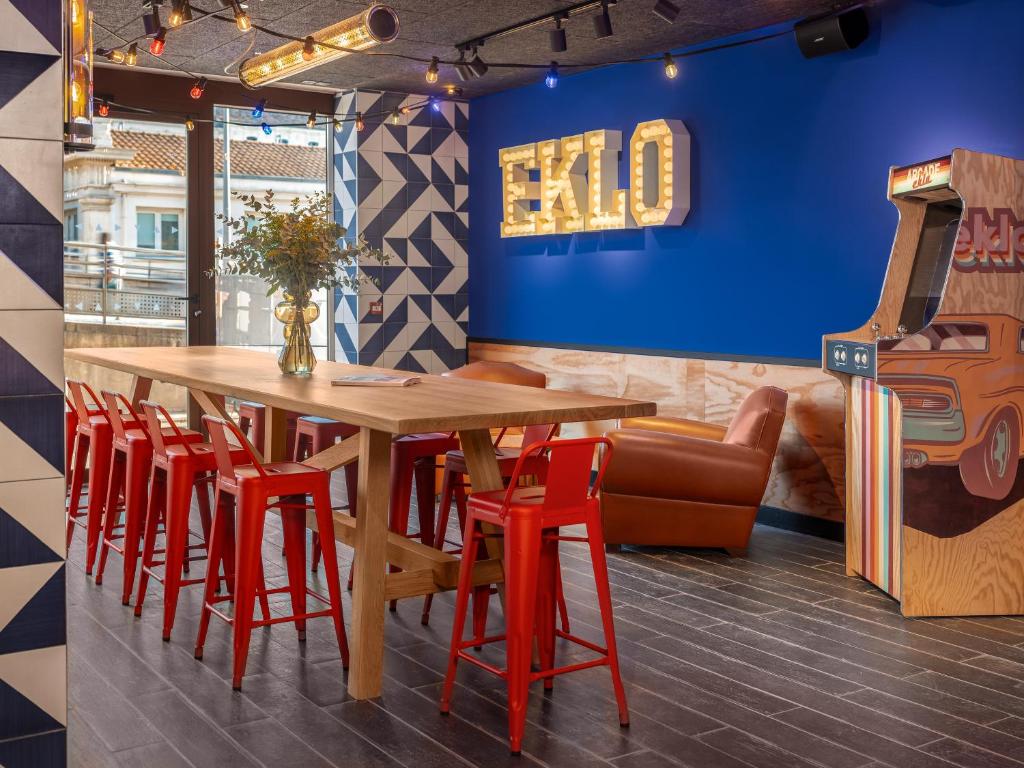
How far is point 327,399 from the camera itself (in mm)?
3904

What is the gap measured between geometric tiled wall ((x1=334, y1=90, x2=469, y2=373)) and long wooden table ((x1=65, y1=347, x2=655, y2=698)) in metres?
A: 4.26

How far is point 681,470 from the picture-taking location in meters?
5.67

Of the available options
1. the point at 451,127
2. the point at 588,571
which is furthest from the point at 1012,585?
the point at 451,127

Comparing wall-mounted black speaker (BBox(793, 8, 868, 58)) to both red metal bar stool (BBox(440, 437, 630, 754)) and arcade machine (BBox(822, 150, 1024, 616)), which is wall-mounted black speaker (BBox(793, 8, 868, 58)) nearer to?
arcade machine (BBox(822, 150, 1024, 616))

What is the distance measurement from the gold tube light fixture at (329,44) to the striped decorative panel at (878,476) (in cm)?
271

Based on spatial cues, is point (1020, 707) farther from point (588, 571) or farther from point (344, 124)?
point (344, 124)

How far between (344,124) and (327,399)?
531 centimetres

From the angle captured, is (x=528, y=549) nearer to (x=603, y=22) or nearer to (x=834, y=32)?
(x=603, y=22)

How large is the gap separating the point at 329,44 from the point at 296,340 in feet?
5.05

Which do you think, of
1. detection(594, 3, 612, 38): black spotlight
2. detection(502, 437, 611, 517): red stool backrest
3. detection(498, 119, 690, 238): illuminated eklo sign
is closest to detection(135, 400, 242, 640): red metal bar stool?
detection(502, 437, 611, 517): red stool backrest

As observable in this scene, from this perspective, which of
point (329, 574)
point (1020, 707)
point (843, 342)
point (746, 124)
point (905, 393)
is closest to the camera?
point (1020, 707)

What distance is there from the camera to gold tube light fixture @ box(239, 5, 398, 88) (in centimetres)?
507

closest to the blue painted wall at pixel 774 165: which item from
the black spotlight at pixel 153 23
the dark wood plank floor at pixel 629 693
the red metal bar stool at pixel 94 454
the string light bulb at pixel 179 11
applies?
the dark wood plank floor at pixel 629 693

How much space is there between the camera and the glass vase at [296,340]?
4.96 m
